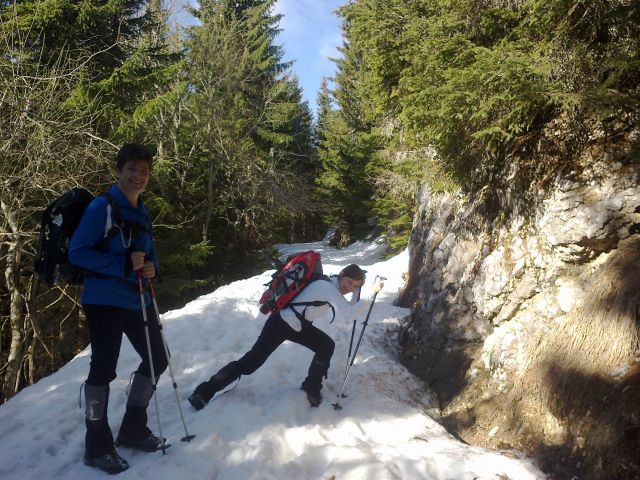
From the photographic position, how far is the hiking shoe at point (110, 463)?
3.29 m

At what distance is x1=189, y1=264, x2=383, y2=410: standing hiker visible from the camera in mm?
4246

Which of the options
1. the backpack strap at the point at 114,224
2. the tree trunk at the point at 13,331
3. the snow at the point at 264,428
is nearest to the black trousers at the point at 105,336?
the backpack strap at the point at 114,224

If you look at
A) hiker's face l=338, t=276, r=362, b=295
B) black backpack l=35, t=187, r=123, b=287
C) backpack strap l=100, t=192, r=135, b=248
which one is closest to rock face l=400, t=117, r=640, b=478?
hiker's face l=338, t=276, r=362, b=295

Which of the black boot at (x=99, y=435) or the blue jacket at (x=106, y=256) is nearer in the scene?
the blue jacket at (x=106, y=256)

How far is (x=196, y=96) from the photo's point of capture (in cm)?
1709

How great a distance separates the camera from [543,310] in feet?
16.6

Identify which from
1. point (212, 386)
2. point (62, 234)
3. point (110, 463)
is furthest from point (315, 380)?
point (62, 234)

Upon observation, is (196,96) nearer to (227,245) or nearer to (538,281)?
(227,245)

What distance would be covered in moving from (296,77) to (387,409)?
75.0 feet

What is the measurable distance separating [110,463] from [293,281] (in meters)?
2.24

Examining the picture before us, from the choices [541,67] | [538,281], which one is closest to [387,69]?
[541,67]

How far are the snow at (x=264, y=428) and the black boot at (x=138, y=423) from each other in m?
0.08

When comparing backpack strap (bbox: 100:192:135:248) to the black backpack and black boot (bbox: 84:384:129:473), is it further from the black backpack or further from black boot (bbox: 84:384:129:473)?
black boot (bbox: 84:384:129:473)

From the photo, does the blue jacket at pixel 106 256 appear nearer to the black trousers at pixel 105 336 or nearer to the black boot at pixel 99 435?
the black trousers at pixel 105 336
